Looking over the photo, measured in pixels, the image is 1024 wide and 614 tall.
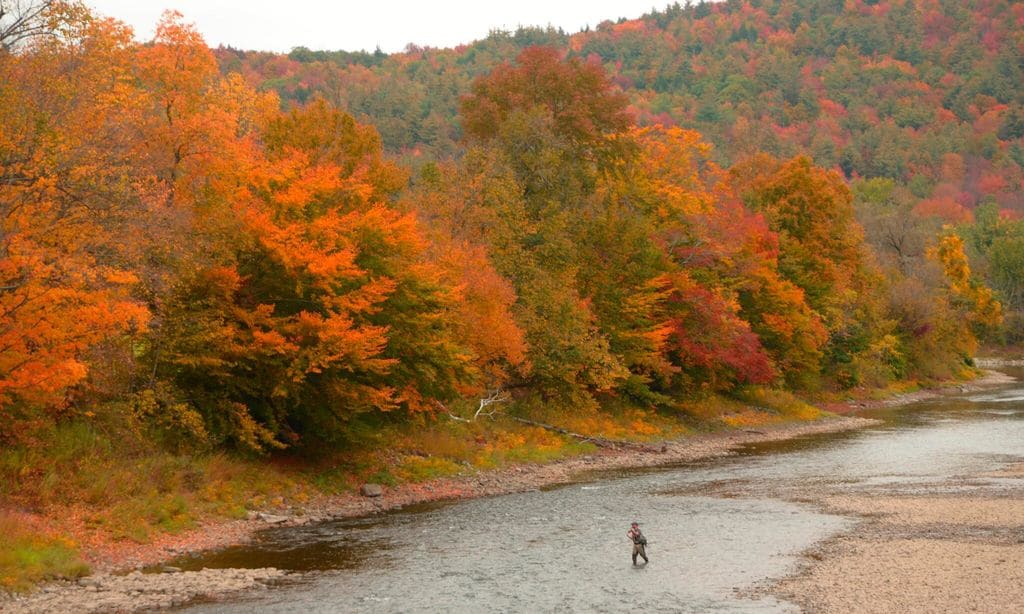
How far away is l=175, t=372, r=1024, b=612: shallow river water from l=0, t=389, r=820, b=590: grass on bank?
261cm

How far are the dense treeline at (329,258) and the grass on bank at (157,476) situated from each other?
86 cm

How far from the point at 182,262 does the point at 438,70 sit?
162413 mm

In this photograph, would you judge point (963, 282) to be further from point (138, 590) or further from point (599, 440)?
point (138, 590)

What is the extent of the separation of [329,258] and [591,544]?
12341mm

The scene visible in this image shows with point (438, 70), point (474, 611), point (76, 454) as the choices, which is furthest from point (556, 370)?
point (438, 70)

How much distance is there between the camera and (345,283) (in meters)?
33.9

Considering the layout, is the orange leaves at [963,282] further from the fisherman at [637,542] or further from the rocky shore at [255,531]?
the fisherman at [637,542]

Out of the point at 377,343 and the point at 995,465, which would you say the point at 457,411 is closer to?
the point at 377,343

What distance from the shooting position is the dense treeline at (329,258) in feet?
83.6

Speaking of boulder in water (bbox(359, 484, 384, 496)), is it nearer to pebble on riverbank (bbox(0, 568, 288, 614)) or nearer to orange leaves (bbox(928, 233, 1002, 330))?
pebble on riverbank (bbox(0, 568, 288, 614))

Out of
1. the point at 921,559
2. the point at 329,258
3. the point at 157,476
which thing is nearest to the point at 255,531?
the point at 157,476

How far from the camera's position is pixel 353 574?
78.1ft

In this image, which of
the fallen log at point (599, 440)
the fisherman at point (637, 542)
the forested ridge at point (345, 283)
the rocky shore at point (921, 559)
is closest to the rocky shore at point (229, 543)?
the fallen log at point (599, 440)

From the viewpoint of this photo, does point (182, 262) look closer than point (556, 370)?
Yes
